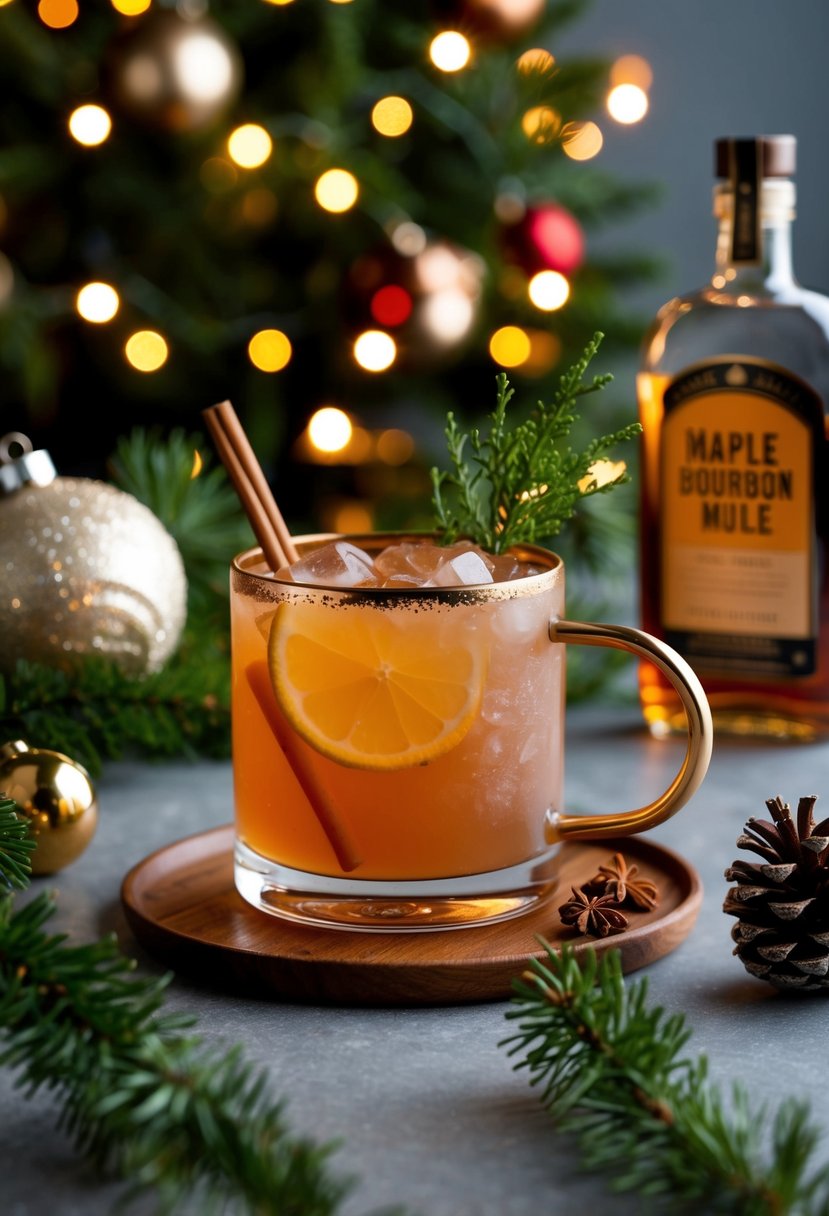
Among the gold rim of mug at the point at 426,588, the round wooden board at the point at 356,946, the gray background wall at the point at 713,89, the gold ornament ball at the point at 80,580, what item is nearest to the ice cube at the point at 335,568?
the gold rim of mug at the point at 426,588

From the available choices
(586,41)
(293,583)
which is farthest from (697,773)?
(586,41)

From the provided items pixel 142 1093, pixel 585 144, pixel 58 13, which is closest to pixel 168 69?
pixel 58 13

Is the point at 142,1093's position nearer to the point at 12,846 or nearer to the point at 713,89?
the point at 12,846

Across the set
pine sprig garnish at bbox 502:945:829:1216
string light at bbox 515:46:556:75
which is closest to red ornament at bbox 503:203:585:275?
string light at bbox 515:46:556:75

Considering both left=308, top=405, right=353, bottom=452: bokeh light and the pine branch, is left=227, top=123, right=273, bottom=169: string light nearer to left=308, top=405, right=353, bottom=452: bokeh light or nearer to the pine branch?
left=308, top=405, right=353, bottom=452: bokeh light

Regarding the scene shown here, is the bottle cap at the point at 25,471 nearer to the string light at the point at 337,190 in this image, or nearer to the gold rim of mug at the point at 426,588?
the gold rim of mug at the point at 426,588

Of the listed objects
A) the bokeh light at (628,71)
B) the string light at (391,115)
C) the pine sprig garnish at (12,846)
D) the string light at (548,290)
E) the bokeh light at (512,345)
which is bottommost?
the pine sprig garnish at (12,846)

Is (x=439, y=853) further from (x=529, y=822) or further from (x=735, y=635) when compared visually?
(x=735, y=635)

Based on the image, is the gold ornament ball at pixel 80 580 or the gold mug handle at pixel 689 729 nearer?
the gold mug handle at pixel 689 729
